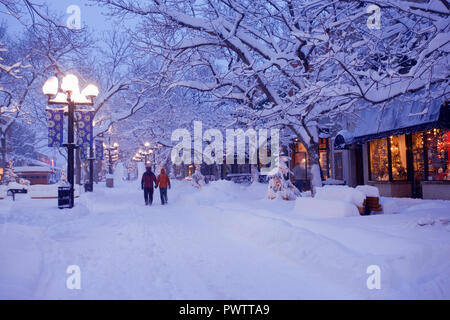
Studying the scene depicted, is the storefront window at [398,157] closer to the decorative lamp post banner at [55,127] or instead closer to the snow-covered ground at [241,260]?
the snow-covered ground at [241,260]

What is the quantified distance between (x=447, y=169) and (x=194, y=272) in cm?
1209

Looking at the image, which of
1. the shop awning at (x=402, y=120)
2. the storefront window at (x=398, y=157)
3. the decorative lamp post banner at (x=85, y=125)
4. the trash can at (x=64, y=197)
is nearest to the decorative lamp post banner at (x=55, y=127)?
the decorative lamp post banner at (x=85, y=125)

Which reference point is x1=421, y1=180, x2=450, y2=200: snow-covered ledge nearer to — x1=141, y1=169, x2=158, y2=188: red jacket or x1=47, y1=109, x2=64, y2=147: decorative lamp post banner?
x1=141, y1=169, x2=158, y2=188: red jacket

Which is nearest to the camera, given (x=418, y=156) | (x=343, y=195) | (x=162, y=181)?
(x=343, y=195)

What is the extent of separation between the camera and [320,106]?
35.2 feet

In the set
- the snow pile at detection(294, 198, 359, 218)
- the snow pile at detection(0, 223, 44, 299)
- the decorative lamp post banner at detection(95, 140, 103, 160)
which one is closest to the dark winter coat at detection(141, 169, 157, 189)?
the snow pile at detection(294, 198, 359, 218)

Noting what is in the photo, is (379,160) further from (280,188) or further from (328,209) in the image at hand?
(328,209)

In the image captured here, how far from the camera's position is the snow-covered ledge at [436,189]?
42.1ft

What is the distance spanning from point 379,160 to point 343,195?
853cm

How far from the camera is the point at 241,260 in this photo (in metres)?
5.91

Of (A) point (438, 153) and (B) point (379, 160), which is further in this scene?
(B) point (379, 160)

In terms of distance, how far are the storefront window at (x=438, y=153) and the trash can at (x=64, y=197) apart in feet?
46.9

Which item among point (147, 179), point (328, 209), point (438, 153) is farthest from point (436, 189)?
point (147, 179)

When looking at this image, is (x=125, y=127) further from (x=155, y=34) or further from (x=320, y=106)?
(x=320, y=106)
